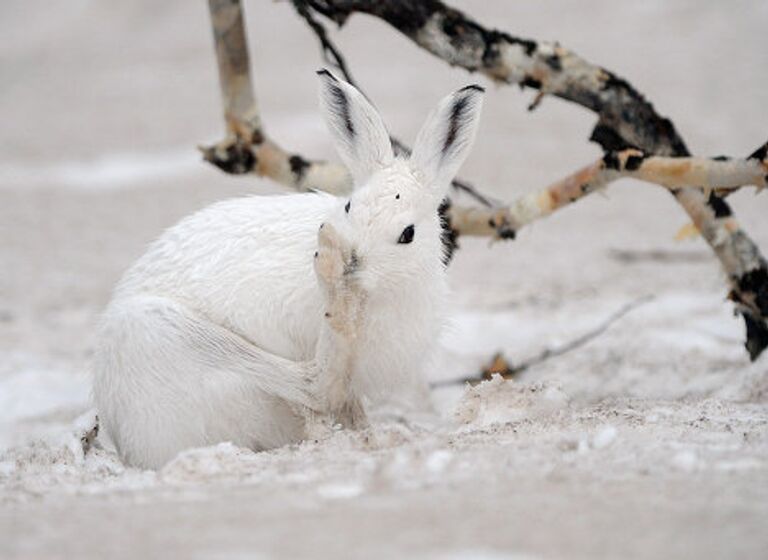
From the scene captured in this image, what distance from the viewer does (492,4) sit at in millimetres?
13539

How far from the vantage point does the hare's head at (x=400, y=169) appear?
3023 mm

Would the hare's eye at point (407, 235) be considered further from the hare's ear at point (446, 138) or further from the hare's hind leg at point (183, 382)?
the hare's hind leg at point (183, 382)

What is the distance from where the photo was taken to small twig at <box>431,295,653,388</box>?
4871 millimetres

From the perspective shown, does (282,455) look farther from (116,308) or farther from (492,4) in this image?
(492,4)

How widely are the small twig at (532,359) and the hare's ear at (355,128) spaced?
161cm

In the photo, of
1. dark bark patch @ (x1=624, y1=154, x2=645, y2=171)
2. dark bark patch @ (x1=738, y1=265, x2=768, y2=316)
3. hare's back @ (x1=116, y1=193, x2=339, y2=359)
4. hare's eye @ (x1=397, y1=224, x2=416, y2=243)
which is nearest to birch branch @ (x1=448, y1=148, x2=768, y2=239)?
dark bark patch @ (x1=624, y1=154, x2=645, y2=171)

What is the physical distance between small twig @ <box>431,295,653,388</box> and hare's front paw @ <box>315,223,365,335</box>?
1.62m

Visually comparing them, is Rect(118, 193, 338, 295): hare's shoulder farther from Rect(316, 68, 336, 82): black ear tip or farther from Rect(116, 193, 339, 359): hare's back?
Rect(316, 68, 336, 82): black ear tip

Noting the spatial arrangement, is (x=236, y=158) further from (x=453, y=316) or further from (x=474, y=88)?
(x=474, y=88)

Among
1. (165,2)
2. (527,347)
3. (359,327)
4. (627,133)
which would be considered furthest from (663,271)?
(165,2)

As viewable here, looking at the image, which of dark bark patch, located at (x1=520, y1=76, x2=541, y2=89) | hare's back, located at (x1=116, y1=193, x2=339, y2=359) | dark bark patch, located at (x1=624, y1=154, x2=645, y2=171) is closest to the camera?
hare's back, located at (x1=116, y1=193, x2=339, y2=359)

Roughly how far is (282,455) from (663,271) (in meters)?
4.56

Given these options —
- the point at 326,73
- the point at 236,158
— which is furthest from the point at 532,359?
the point at 326,73

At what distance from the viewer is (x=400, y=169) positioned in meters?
3.19
